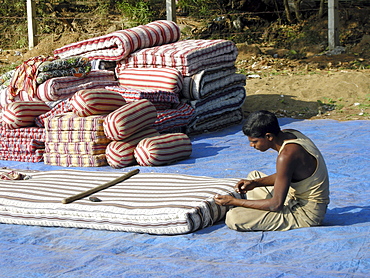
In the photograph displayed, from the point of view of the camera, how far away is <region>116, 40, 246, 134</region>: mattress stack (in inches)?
313

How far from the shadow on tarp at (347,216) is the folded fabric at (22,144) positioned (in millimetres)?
4199

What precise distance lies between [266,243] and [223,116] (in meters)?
5.16

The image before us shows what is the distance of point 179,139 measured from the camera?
21.4ft

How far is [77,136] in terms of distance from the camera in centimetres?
660

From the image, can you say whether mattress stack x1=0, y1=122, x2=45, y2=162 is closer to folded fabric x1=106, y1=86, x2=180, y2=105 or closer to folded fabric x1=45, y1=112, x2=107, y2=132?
folded fabric x1=45, y1=112, x2=107, y2=132

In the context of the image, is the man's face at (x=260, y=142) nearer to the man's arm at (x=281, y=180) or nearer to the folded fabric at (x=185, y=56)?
the man's arm at (x=281, y=180)

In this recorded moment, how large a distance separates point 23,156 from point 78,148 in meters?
0.98

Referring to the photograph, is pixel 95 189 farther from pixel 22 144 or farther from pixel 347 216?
pixel 22 144

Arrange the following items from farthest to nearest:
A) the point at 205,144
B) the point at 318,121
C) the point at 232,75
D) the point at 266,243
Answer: the point at 232,75
the point at 318,121
the point at 205,144
the point at 266,243

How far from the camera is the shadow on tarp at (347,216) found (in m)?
3.90

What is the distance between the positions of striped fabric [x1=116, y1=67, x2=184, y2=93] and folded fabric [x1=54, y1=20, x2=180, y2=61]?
1.15ft

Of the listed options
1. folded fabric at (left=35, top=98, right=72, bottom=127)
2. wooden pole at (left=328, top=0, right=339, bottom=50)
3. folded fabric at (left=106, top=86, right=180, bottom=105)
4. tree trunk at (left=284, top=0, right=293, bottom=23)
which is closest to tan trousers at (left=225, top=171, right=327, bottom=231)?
folded fabric at (left=106, top=86, right=180, bottom=105)

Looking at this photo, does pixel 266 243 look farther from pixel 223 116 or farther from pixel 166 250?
pixel 223 116

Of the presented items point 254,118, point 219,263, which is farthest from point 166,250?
point 254,118
